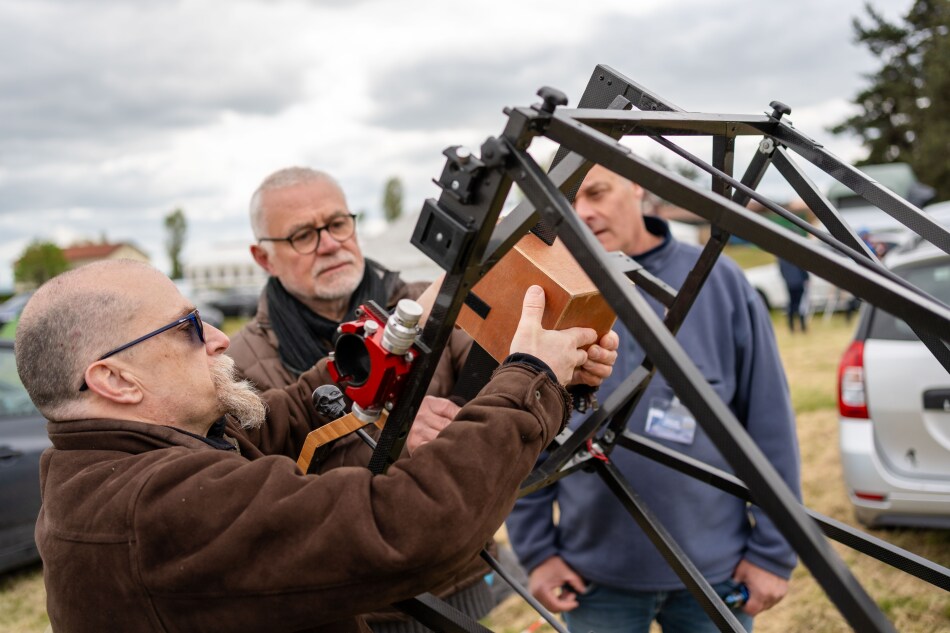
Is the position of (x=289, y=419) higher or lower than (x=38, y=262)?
higher

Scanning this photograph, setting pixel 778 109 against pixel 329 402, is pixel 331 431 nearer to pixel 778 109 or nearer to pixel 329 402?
pixel 329 402

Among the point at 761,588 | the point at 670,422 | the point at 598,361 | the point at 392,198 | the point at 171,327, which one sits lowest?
the point at 392,198

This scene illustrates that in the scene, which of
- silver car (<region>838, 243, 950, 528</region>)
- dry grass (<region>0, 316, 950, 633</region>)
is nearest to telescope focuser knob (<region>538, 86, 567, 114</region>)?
dry grass (<region>0, 316, 950, 633</region>)

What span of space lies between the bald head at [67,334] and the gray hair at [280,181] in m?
1.29

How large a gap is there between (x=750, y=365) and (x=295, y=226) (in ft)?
5.67

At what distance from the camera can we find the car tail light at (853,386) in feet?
13.0

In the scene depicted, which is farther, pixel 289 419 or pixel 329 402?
pixel 289 419


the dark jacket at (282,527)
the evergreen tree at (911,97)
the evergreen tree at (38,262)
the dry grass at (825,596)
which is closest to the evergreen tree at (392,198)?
the evergreen tree at (38,262)

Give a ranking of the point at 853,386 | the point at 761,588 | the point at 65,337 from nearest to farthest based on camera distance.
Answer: the point at 65,337 → the point at 761,588 → the point at 853,386

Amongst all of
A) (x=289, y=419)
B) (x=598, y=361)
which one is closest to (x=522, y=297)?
(x=598, y=361)

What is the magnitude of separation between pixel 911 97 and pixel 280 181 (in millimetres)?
41470

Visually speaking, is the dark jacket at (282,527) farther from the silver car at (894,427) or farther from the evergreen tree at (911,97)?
the evergreen tree at (911,97)

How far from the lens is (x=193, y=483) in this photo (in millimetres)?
1219

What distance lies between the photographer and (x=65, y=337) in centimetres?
150
